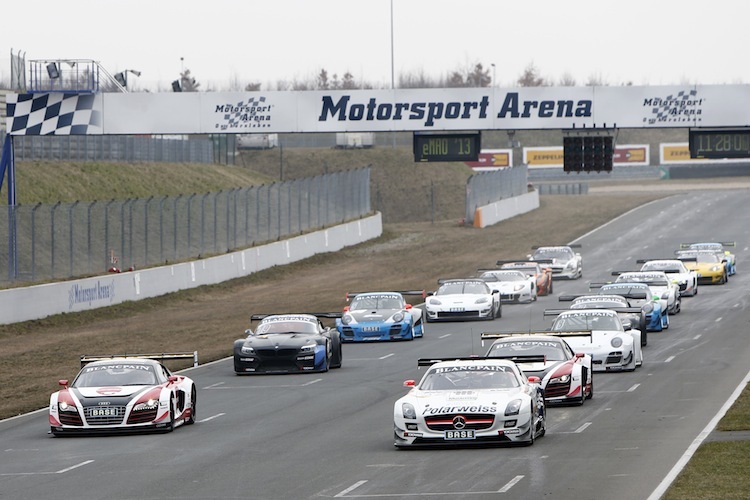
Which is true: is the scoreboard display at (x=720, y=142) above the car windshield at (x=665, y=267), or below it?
above

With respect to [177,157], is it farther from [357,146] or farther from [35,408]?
[35,408]

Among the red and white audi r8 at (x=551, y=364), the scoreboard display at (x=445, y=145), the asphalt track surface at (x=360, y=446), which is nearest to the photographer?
the asphalt track surface at (x=360, y=446)

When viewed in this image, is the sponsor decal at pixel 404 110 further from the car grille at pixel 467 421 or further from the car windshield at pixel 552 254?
the car grille at pixel 467 421

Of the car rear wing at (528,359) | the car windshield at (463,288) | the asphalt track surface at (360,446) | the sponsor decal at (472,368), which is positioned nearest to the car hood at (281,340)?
the asphalt track surface at (360,446)

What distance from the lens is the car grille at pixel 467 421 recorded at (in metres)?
16.3

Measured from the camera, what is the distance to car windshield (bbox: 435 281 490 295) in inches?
1547

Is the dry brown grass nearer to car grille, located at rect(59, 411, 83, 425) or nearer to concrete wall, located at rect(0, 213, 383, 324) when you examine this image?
concrete wall, located at rect(0, 213, 383, 324)

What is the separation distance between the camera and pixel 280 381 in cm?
2648

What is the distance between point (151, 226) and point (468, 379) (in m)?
30.0

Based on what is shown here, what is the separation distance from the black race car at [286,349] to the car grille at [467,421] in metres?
11.0

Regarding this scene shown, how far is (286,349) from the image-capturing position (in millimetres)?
27250

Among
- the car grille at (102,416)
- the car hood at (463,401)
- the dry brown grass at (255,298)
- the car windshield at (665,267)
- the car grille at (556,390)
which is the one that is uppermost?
the car hood at (463,401)

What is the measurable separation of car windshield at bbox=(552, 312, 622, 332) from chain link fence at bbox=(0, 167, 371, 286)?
16367mm

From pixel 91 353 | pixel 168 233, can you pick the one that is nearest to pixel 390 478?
pixel 91 353
